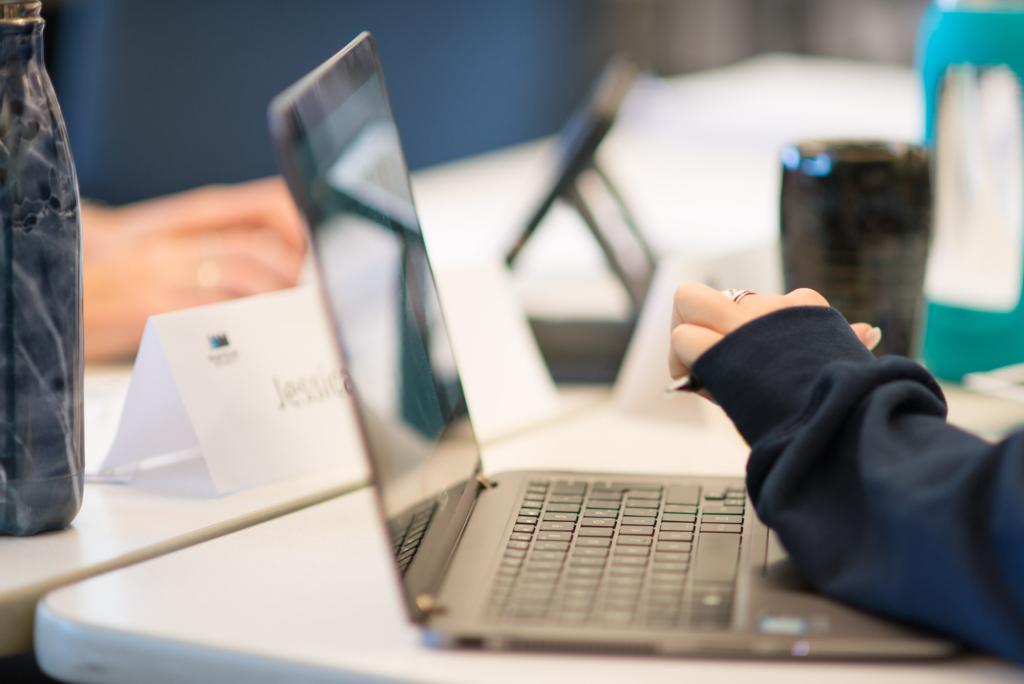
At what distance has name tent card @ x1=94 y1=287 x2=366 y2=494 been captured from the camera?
0.82 metres

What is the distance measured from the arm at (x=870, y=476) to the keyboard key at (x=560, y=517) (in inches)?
4.2

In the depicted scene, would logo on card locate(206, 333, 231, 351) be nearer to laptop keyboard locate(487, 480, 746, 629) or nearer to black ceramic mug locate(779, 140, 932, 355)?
laptop keyboard locate(487, 480, 746, 629)

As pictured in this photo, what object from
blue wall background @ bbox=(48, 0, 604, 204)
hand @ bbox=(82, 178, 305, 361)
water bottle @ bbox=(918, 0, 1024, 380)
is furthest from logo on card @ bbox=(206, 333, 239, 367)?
blue wall background @ bbox=(48, 0, 604, 204)

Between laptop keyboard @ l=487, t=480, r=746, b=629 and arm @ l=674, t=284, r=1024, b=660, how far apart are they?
1.9 inches

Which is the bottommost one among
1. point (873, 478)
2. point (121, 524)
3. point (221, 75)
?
point (221, 75)

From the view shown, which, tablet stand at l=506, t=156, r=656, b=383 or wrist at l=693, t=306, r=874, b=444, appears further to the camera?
tablet stand at l=506, t=156, r=656, b=383

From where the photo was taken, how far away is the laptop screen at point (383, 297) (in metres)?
0.56

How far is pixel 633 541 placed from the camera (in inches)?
26.8

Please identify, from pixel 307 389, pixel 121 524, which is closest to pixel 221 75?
pixel 307 389

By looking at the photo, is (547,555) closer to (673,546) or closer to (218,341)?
(673,546)

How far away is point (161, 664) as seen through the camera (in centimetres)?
60

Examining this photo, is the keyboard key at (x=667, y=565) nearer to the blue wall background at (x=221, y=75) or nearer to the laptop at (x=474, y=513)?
the laptop at (x=474, y=513)

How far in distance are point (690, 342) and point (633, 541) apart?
11 centimetres

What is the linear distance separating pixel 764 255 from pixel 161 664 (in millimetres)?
660
